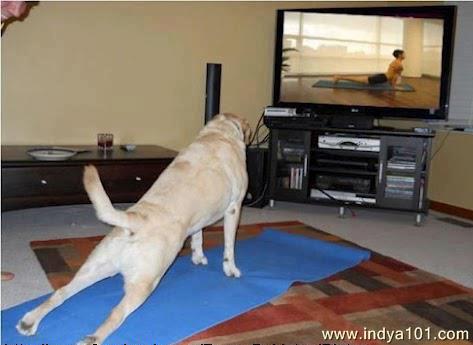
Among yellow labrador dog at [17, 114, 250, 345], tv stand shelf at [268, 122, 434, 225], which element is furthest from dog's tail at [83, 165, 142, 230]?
tv stand shelf at [268, 122, 434, 225]

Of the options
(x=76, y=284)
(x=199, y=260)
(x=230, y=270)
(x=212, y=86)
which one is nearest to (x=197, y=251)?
(x=199, y=260)

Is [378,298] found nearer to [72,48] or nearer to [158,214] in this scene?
[158,214]

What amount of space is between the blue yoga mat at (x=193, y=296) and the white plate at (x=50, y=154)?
1110mm

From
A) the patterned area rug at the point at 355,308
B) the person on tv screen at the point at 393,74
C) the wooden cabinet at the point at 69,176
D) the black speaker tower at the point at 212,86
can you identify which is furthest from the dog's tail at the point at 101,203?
the person on tv screen at the point at 393,74

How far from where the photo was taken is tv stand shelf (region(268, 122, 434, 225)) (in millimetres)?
3971

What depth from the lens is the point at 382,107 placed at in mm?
4199

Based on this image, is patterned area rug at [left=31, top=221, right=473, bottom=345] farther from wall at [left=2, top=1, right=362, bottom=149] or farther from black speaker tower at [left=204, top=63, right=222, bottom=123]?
black speaker tower at [left=204, top=63, right=222, bottom=123]

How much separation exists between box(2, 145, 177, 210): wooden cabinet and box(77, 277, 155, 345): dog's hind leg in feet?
5.38

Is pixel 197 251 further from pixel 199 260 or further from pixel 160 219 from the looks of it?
pixel 160 219

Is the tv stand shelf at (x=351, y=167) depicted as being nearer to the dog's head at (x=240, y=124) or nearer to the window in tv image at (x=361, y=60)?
the window in tv image at (x=361, y=60)

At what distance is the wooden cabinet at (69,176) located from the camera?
10.5ft

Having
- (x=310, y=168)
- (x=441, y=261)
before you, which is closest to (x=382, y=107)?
(x=310, y=168)

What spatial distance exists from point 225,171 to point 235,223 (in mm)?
277

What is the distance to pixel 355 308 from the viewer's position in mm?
2260
